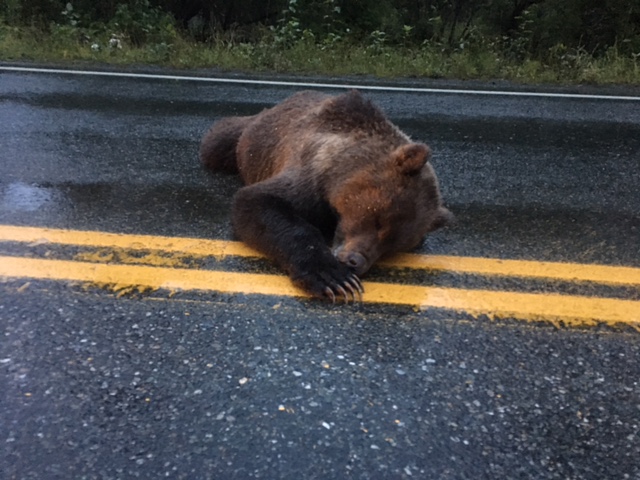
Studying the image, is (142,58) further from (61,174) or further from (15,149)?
(61,174)

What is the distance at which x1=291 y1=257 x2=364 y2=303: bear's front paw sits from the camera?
3113mm

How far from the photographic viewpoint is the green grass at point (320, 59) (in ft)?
32.0

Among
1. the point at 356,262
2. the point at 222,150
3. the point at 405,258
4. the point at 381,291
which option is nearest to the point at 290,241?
the point at 356,262

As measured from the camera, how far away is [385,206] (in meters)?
3.48

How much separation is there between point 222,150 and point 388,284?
7.39ft

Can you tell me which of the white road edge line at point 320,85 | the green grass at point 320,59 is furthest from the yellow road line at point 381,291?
the green grass at point 320,59

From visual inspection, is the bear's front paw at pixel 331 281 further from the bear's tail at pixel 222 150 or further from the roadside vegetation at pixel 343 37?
the roadside vegetation at pixel 343 37

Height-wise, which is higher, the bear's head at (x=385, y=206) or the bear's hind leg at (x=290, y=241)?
the bear's head at (x=385, y=206)

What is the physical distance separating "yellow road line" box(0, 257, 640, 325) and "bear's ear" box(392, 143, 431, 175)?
65 centimetres

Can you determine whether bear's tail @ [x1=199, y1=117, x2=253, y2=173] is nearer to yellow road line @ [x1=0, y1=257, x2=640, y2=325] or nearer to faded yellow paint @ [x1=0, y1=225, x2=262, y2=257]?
faded yellow paint @ [x1=0, y1=225, x2=262, y2=257]

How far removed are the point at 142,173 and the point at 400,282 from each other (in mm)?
2335

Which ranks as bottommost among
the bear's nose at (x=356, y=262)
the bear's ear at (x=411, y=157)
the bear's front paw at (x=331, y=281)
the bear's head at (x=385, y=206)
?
the bear's front paw at (x=331, y=281)

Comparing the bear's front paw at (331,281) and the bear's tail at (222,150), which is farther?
the bear's tail at (222,150)

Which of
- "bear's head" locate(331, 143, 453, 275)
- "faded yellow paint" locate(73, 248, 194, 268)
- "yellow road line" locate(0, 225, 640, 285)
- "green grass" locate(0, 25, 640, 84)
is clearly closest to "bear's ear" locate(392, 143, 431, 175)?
"bear's head" locate(331, 143, 453, 275)
